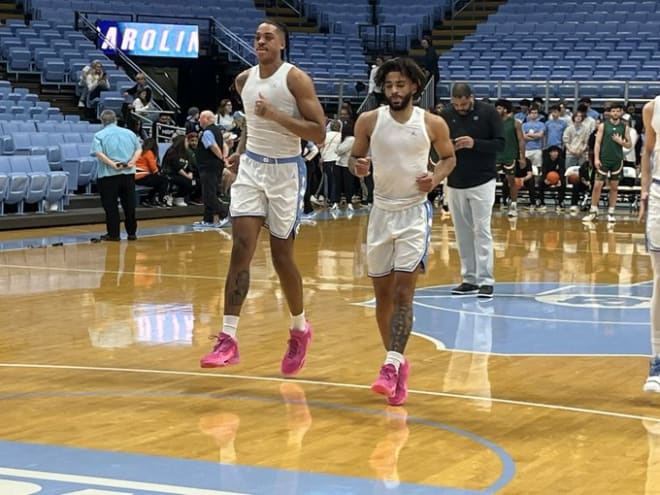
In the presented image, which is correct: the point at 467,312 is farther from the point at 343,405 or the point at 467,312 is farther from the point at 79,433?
the point at 79,433

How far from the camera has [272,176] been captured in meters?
7.46

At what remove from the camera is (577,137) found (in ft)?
76.3

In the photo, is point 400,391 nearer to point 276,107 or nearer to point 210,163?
point 276,107

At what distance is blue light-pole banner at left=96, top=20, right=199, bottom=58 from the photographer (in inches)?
1112

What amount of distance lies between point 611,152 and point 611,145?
0.11 m

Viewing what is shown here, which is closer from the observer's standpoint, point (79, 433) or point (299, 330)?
point (79, 433)

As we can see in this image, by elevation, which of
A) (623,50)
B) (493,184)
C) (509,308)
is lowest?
(509,308)

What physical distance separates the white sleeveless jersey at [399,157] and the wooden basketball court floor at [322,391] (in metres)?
1.06

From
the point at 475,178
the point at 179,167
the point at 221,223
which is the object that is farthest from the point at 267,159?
the point at 179,167

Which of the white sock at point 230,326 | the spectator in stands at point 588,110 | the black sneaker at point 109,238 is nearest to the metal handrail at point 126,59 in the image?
the spectator in stands at point 588,110

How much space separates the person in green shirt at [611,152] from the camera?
20172 mm

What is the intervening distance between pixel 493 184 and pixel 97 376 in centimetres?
492

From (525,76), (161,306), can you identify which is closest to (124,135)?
(161,306)

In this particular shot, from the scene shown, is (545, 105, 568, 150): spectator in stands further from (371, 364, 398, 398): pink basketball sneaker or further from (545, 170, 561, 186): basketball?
(371, 364, 398, 398): pink basketball sneaker
